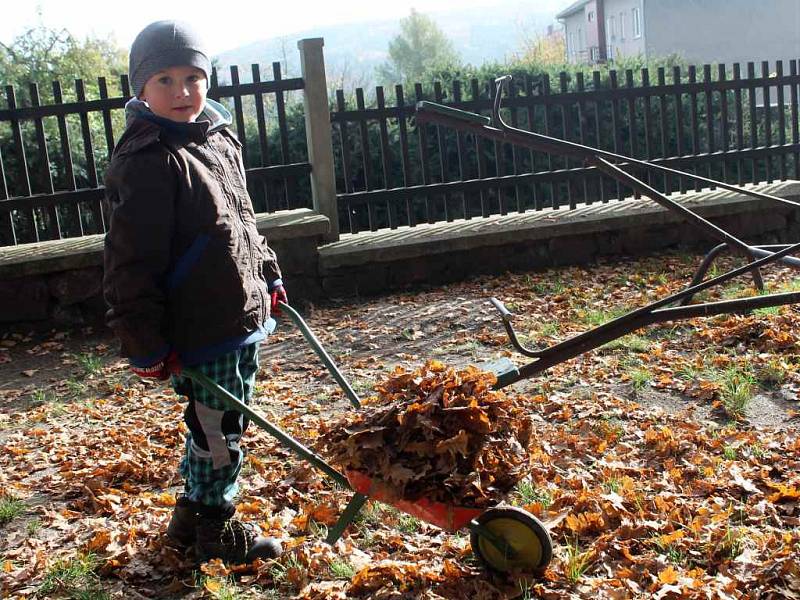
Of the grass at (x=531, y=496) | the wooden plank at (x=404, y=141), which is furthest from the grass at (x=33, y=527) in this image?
the wooden plank at (x=404, y=141)

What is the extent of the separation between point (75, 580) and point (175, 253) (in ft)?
3.84

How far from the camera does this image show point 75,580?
9.83ft

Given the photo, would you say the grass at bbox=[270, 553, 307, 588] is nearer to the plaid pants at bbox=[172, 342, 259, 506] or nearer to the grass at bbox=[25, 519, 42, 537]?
the plaid pants at bbox=[172, 342, 259, 506]

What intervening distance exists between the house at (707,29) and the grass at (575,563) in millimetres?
48668

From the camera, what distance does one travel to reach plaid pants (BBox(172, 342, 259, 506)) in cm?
286

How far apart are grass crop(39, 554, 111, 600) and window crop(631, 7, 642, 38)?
5215cm

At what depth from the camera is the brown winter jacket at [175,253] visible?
8.68 feet

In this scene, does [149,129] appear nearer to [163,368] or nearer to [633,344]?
[163,368]

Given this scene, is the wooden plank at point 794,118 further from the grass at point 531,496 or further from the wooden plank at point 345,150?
the grass at point 531,496

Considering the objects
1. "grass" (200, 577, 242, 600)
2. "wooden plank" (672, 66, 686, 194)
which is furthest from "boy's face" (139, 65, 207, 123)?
"wooden plank" (672, 66, 686, 194)

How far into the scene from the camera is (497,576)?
2752 millimetres

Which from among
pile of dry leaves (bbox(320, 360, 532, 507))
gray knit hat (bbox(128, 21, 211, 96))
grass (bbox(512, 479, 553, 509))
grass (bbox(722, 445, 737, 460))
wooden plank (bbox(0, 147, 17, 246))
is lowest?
grass (bbox(722, 445, 737, 460))

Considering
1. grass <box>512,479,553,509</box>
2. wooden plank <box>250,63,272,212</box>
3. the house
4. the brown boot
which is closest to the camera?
the brown boot

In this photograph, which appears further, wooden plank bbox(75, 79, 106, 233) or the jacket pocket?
wooden plank bbox(75, 79, 106, 233)
